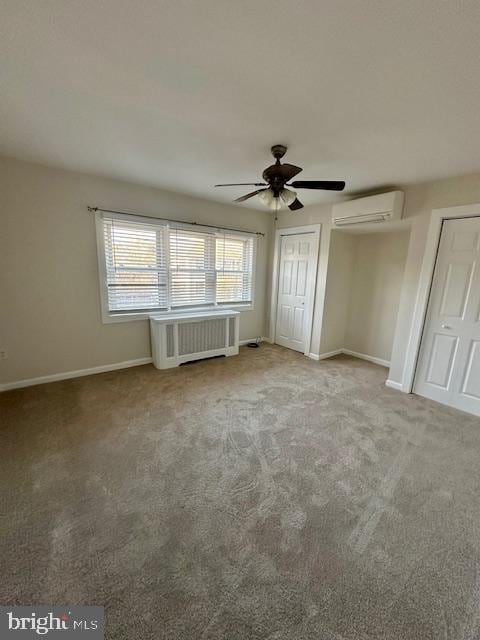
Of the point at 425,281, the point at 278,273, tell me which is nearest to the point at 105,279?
the point at 278,273

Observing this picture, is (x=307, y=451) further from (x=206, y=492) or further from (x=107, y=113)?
(x=107, y=113)

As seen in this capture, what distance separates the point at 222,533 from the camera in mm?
1446

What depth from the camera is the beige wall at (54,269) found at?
2.80 meters

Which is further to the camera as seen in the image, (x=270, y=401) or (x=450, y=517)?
(x=270, y=401)

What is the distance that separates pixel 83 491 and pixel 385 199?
13.3ft

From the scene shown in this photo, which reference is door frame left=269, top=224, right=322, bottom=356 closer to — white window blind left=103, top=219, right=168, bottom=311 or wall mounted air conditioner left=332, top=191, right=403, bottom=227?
wall mounted air conditioner left=332, top=191, right=403, bottom=227

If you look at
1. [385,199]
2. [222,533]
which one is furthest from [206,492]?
[385,199]

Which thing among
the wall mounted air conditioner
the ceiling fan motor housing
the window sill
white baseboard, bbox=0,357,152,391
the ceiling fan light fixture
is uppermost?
the ceiling fan motor housing

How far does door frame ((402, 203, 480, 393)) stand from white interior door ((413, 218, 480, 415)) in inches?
1.9

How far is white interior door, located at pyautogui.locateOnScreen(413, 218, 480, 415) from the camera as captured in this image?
270 centimetres

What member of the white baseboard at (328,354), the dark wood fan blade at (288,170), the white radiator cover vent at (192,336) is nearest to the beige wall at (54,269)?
the white radiator cover vent at (192,336)

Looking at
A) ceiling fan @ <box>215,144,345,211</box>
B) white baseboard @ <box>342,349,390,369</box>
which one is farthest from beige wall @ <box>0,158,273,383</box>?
white baseboard @ <box>342,349,390,369</box>

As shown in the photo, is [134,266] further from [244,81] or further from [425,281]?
[425,281]

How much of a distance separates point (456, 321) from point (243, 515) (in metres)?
2.94
